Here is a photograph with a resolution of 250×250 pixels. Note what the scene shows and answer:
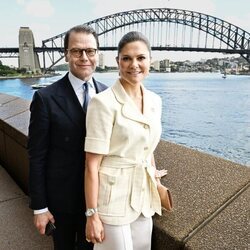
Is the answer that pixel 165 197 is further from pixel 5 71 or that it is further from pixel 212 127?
pixel 5 71

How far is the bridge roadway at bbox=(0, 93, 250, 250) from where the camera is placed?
3.66 feet

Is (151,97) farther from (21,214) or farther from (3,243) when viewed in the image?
(21,214)

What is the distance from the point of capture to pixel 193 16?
59750mm

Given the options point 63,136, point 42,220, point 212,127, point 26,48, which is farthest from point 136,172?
point 26,48

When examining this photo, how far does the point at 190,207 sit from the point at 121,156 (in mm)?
420

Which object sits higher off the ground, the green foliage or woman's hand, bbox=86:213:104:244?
woman's hand, bbox=86:213:104:244

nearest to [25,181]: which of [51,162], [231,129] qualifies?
[51,162]

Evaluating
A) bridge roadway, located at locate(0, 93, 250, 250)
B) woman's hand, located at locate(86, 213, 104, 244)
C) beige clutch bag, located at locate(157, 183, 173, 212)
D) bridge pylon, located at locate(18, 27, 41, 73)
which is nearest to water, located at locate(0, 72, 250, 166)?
bridge roadway, located at locate(0, 93, 250, 250)

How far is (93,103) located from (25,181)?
1.74 m

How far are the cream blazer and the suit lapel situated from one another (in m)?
0.17

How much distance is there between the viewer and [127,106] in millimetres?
1094

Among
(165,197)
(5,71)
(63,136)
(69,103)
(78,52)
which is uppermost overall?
(78,52)

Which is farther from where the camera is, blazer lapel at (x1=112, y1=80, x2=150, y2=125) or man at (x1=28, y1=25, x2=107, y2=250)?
man at (x1=28, y1=25, x2=107, y2=250)

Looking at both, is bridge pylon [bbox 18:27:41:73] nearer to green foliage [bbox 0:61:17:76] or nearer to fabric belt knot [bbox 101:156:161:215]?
green foliage [bbox 0:61:17:76]
